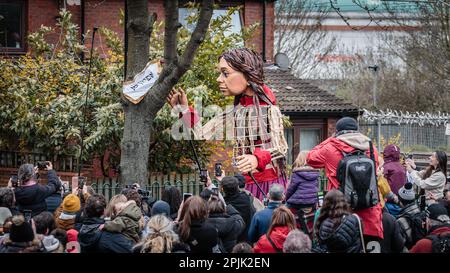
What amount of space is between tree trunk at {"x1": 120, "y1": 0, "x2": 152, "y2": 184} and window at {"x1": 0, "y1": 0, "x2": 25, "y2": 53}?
Result: 9.26 meters

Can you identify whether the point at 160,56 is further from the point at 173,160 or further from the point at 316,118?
the point at 316,118

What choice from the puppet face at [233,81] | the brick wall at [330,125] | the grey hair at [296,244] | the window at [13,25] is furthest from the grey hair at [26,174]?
the brick wall at [330,125]

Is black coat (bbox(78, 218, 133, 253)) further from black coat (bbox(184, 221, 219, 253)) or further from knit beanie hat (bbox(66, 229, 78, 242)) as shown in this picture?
black coat (bbox(184, 221, 219, 253))

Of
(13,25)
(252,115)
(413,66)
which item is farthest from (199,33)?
(413,66)

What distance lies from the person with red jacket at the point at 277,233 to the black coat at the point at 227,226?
1.60 ft

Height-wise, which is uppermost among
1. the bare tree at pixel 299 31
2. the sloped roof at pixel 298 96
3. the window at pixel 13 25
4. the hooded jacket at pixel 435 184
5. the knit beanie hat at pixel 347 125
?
the bare tree at pixel 299 31

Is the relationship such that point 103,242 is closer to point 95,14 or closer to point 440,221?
point 440,221

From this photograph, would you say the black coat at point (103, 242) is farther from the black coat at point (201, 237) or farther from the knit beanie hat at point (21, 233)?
the knit beanie hat at point (21, 233)

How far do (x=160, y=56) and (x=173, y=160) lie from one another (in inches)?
73.9

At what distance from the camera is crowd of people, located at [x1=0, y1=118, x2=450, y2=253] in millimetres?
Result: 7344

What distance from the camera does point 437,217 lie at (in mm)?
8453

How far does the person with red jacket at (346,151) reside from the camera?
8742 millimetres

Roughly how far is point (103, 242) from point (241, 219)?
1510 mm
